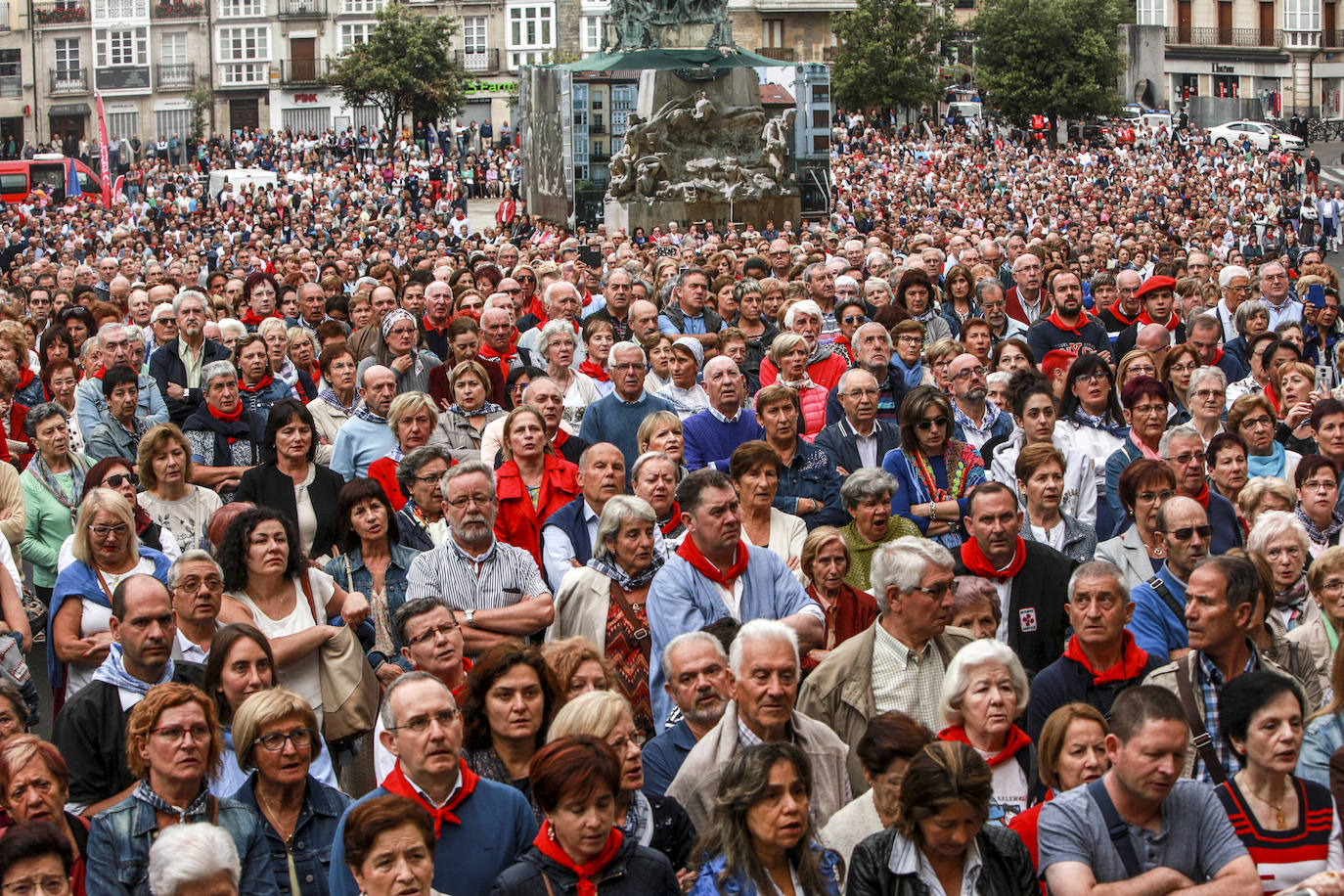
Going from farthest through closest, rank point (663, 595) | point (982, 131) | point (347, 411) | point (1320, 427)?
1. point (982, 131)
2. point (347, 411)
3. point (1320, 427)
4. point (663, 595)

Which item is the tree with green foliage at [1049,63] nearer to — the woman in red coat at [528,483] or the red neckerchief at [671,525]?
the woman in red coat at [528,483]

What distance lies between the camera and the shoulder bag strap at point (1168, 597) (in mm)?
7164

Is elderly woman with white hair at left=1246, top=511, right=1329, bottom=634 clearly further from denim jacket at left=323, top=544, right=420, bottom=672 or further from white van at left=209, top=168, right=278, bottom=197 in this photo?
white van at left=209, top=168, right=278, bottom=197

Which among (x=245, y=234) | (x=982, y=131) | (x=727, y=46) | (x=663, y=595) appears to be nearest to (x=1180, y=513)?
(x=663, y=595)

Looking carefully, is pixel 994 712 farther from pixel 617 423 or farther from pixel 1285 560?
pixel 617 423

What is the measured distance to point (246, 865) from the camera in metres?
5.62

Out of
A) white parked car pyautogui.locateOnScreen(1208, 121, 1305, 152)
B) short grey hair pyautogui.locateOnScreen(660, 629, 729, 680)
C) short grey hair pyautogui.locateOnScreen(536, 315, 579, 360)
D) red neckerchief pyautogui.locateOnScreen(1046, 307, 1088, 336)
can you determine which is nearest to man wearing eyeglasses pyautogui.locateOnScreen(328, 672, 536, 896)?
short grey hair pyautogui.locateOnScreen(660, 629, 729, 680)

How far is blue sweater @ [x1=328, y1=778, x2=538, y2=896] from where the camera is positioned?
5.58 m

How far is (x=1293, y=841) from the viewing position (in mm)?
5551

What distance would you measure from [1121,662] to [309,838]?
9.20ft

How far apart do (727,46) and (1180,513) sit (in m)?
22.9

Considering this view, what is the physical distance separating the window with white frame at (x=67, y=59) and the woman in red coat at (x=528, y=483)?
243 feet

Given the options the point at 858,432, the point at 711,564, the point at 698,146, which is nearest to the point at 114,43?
the point at 698,146

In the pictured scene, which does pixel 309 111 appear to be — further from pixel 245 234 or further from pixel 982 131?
pixel 245 234
